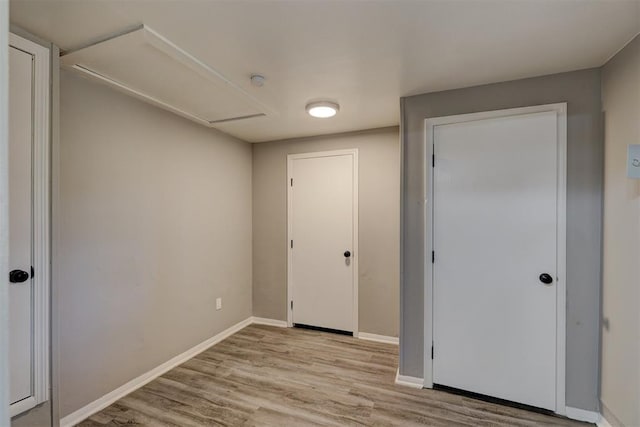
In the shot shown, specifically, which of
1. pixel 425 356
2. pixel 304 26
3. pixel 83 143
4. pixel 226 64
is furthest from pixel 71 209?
pixel 425 356

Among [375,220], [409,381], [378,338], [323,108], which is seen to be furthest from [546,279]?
[323,108]

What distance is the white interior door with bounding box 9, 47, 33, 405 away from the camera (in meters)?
1.51

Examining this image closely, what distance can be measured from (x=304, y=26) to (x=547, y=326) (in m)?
2.52

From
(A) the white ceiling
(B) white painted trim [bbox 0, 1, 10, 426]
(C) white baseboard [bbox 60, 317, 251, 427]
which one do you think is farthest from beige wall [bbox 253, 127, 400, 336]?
(B) white painted trim [bbox 0, 1, 10, 426]

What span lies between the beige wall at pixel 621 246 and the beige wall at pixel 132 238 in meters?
3.33

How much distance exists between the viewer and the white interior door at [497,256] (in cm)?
208

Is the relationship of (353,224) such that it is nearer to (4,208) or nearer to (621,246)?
(621,246)

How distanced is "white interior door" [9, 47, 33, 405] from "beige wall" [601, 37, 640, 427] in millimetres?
3310

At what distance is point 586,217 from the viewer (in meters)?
1.99

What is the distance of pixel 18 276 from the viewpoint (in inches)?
59.9

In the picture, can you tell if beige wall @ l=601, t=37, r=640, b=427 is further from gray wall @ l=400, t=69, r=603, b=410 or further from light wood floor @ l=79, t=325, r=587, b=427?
light wood floor @ l=79, t=325, r=587, b=427

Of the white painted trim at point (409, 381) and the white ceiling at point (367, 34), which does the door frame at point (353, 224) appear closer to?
the white painted trim at point (409, 381)

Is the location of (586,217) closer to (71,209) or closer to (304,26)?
(304,26)

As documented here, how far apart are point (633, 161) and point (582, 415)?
67.4 inches
